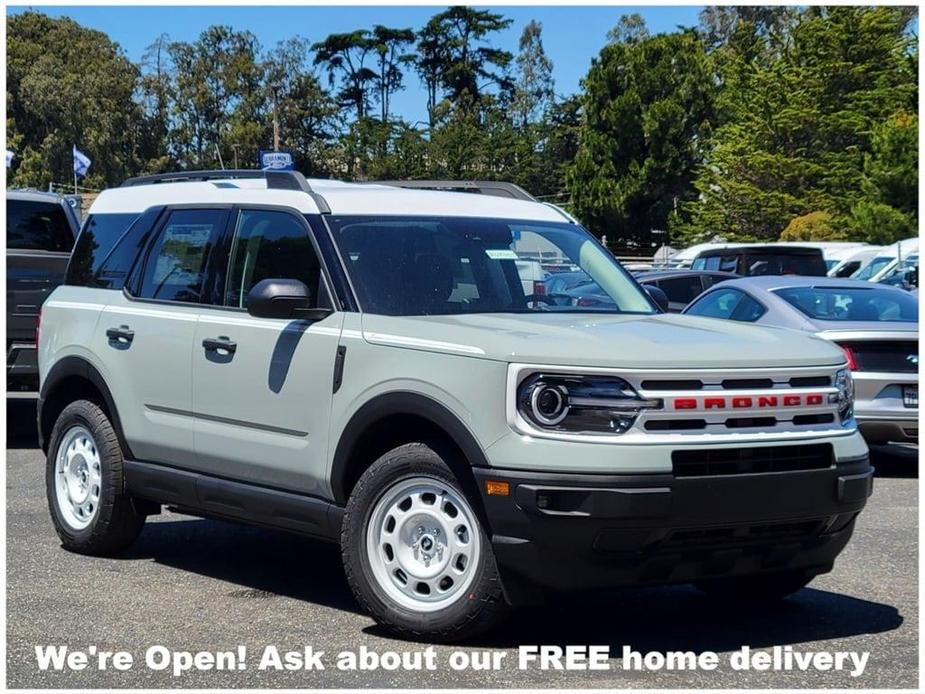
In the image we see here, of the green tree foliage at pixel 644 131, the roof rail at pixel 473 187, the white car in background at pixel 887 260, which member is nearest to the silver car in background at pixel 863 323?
the roof rail at pixel 473 187

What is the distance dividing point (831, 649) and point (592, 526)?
50.1 inches

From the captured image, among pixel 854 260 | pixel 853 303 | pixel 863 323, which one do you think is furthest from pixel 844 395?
pixel 854 260

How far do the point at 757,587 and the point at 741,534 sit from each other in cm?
113

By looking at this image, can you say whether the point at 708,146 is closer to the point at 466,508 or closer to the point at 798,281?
the point at 798,281

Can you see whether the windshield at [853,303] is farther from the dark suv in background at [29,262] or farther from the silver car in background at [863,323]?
the dark suv in background at [29,262]

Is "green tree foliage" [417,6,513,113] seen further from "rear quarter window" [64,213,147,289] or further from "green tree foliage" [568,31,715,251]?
"rear quarter window" [64,213,147,289]

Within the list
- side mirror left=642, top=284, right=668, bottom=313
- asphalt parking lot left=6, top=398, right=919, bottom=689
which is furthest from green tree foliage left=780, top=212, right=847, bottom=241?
side mirror left=642, top=284, right=668, bottom=313

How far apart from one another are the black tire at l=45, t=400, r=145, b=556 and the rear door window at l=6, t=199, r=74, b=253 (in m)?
5.73

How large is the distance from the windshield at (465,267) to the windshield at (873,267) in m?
26.2

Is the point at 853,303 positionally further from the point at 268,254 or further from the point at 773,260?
the point at 773,260

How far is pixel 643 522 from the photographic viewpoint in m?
5.61

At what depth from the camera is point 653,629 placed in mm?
6484

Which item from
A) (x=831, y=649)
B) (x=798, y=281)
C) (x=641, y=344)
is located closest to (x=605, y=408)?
(x=641, y=344)

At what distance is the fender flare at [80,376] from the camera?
7.88 m
